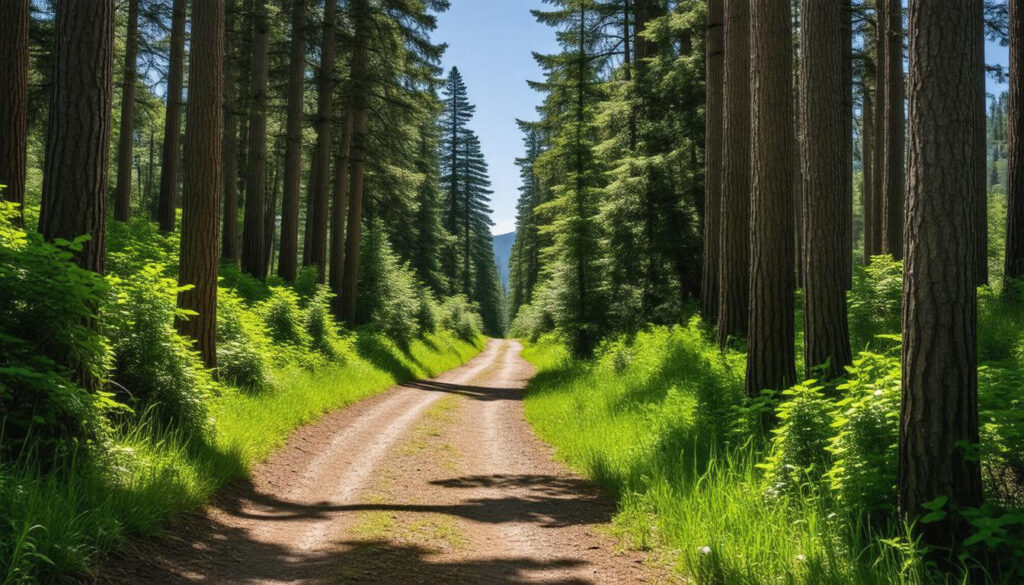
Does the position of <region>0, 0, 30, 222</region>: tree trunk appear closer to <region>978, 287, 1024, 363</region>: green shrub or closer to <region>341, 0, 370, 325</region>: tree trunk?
<region>341, 0, 370, 325</region>: tree trunk

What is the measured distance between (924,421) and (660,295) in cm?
1219

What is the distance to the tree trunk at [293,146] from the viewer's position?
1734cm

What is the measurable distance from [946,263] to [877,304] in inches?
312

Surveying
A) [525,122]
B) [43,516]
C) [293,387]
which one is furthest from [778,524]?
[525,122]

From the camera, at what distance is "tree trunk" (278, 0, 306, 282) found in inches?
683

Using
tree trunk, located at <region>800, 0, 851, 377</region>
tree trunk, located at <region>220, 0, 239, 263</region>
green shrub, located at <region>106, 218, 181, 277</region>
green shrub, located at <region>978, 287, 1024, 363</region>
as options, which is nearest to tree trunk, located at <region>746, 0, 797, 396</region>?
tree trunk, located at <region>800, 0, 851, 377</region>

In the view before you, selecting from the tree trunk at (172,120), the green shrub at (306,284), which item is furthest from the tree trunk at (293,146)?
the tree trunk at (172,120)

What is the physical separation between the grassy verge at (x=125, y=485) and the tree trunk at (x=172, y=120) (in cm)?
1000

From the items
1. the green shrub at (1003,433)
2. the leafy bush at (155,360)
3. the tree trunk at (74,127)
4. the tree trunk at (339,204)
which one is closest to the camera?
the green shrub at (1003,433)

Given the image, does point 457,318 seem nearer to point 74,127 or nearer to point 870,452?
point 74,127

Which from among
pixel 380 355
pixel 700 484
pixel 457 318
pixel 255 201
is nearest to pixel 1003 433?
pixel 700 484

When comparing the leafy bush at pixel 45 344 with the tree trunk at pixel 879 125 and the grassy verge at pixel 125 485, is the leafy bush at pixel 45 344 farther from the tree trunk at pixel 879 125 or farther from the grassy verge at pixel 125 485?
the tree trunk at pixel 879 125

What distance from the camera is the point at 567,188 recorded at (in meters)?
18.2

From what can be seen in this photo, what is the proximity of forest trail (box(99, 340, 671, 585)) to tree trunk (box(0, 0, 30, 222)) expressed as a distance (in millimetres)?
4872
